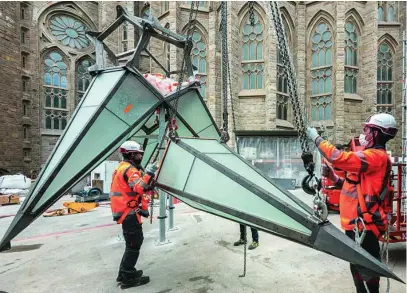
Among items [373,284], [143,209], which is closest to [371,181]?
[373,284]

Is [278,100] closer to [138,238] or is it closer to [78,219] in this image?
[78,219]

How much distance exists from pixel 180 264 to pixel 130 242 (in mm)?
1069

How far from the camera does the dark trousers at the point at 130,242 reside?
3.31 metres

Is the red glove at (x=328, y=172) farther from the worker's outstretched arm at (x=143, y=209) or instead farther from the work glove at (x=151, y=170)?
the worker's outstretched arm at (x=143, y=209)

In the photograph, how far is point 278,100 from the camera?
17688 millimetres

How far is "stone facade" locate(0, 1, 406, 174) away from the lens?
606 inches

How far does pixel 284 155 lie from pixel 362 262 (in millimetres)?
12888

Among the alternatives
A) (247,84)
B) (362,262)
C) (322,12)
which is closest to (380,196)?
(362,262)

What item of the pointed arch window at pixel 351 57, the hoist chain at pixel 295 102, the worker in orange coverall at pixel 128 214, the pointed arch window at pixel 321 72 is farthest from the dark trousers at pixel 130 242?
the pointed arch window at pixel 351 57

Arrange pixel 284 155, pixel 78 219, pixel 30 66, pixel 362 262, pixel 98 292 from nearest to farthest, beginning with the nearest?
pixel 362 262 → pixel 98 292 → pixel 78 219 → pixel 284 155 → pixel 30 66

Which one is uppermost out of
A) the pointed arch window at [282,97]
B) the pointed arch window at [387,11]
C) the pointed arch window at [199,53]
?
the pointed arch window at [387,11]

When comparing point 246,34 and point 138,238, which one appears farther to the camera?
point 246,34

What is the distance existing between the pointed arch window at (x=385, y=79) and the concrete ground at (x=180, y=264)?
719 inches

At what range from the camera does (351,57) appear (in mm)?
18234
